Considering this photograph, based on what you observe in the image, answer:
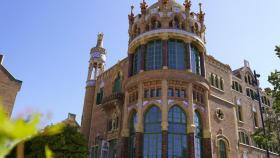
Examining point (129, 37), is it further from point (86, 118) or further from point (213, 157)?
point (213, 157)

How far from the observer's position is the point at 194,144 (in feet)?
76.6

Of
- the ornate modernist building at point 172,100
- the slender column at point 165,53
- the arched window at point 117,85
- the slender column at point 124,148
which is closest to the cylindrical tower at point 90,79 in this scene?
the ornate modernist building at point 172,100

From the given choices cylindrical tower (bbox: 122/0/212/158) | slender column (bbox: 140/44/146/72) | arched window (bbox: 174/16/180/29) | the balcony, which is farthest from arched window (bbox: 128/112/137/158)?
arched window (bbox: 174/16/180/29)

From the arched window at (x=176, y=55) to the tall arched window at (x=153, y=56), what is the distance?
3.15ft

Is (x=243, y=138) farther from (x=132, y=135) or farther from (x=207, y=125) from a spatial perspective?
(x=132, y=135)

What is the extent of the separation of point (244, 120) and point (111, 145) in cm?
1583

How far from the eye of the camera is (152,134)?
78.2 ft

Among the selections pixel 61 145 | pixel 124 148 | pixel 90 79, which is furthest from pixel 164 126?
pixel 90 79

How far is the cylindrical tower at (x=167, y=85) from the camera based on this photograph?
2355cm

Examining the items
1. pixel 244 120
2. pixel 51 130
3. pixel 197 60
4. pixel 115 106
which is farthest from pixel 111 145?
pixel 51 130

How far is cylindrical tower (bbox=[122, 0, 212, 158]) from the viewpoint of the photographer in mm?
23547

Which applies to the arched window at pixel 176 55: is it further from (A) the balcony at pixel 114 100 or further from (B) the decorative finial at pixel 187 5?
(A) the balcony at pixel 114 100

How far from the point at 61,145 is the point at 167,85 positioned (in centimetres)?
1034

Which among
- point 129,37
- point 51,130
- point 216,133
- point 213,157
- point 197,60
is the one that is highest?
point 129,37
